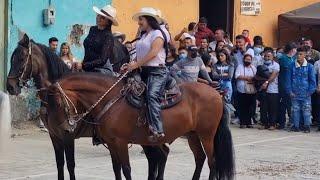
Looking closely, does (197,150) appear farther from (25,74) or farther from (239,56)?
(239,56)

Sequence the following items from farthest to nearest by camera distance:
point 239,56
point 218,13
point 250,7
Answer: point 250,7
point 218,13
point 239,56

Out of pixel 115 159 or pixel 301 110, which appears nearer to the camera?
pixel 115 159

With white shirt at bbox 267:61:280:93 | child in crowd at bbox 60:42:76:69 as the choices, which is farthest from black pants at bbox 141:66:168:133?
white shirt at bbox 267:61:280:93

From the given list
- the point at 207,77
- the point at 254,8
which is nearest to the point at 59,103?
the point at 207,77

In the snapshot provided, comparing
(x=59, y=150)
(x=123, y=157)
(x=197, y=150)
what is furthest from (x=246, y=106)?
(x=123, y=157)

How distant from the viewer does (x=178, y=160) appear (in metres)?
11.2

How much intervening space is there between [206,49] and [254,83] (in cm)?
135

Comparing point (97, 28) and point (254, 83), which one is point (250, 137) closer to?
point (254, 83)

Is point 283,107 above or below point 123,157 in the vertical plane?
below

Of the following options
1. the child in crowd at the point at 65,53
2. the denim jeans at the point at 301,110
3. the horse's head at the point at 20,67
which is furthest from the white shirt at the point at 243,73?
the horse's head at the point at 20,67

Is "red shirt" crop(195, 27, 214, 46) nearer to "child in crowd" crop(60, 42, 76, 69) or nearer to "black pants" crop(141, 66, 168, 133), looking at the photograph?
"child in crowd" crop(60, 42, 76, 69)

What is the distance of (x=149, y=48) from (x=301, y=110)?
331 inches

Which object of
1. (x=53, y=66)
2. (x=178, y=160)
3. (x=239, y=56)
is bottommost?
(x=178, y=160)

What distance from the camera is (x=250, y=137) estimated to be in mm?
14648
